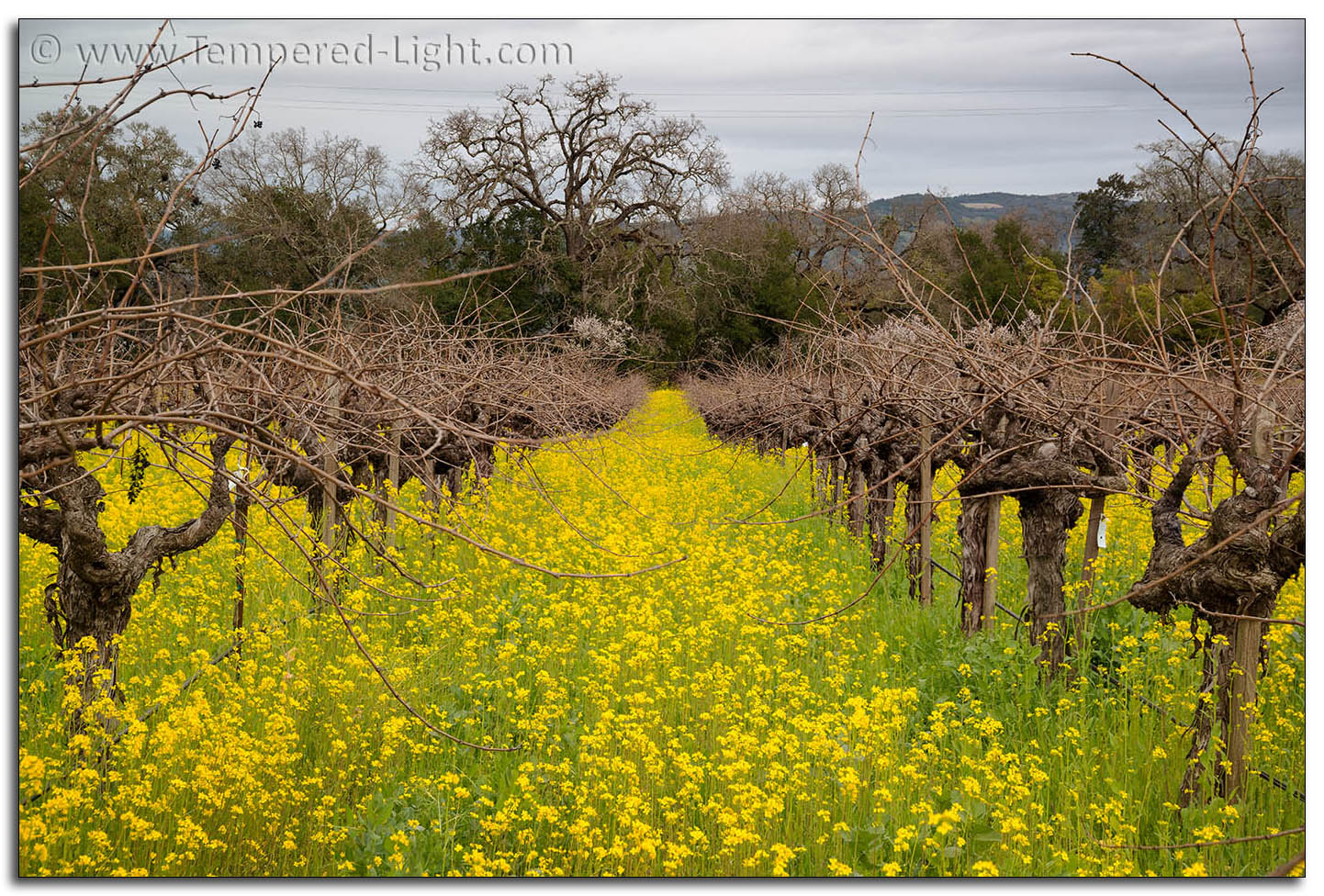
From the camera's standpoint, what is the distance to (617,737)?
4.41m

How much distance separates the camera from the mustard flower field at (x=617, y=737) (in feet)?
11.3

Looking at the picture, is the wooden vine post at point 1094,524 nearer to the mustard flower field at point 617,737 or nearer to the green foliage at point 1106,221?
the mustard flower field at point 617,737

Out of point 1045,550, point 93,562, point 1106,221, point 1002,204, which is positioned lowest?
point 1045,550

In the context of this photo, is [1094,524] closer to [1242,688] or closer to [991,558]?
[991,558]

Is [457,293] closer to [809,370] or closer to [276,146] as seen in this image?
[276,146]

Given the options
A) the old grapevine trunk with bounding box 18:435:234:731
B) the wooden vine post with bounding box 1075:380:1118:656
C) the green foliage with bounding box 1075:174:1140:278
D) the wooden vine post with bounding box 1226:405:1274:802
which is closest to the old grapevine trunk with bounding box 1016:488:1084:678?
the wooden vine post with bounding box 1075:380:1118:656

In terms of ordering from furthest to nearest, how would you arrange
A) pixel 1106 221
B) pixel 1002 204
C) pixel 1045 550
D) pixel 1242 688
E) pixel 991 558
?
pixel 1106 221 < pixel 1002 204 < pixel 991 558 < pixel 1045 550 < pixel 1242 688

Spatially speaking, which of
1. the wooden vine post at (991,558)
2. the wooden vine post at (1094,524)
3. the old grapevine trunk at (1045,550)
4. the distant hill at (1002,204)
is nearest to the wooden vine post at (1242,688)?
the distant hill at (1002,204)

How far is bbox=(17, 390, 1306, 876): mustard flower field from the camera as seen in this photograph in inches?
136

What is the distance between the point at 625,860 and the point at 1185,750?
2676mm

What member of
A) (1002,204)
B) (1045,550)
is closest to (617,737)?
(1045,550)

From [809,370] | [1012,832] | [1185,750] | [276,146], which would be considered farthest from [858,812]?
[276,146]

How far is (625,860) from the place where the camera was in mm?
3512

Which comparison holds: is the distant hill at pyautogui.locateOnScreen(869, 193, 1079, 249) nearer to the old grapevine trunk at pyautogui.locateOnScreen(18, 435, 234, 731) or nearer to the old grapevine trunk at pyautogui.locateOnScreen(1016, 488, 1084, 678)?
the old grapevine trunk at pyautogui.locateOnScreen(1016, 488, 1084, 678)
